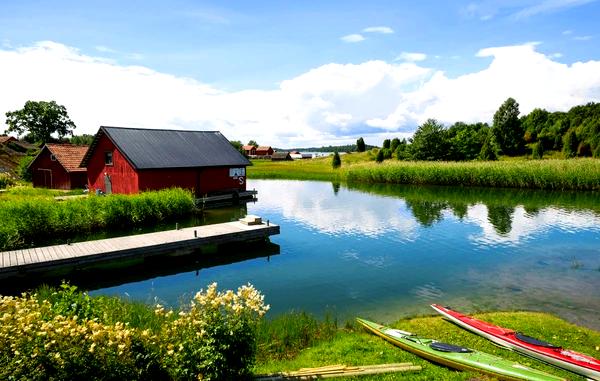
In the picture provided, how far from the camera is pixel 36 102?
9881cm

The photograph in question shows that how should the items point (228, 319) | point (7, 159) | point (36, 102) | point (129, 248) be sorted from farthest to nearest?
point (36, 102), point (7, 159), point (129, 248), point (228, 319)

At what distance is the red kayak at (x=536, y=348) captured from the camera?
8.70 m

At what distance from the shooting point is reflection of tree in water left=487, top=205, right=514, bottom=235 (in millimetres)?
26091

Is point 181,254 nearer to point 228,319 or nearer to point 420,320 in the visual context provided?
point 420,320

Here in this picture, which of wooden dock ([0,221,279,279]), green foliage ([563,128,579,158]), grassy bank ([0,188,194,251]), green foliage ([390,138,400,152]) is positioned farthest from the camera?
green foliage ([390,138,400,152])

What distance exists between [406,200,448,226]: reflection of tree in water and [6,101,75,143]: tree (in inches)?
3868

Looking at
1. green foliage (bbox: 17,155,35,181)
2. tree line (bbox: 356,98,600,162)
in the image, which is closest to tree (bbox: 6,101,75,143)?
green foliage (bbox: 17,155,35,181)

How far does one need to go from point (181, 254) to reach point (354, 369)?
13.7 meters

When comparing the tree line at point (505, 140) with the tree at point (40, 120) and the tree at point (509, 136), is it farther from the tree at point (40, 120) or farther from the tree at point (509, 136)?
the tree at point (40, 120)

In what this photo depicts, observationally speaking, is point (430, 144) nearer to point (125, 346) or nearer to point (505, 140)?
point (505, 140)

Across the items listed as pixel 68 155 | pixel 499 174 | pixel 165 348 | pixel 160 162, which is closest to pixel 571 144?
pixel 499 174

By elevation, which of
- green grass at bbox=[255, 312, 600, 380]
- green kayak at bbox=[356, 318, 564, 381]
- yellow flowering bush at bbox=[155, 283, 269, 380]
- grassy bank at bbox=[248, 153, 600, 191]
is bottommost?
green grass at bbox=[255, 312, 600, 380]

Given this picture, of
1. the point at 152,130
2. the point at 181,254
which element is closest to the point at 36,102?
the point at 152,130

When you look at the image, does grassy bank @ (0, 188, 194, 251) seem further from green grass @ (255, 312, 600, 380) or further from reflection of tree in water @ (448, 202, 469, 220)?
reflection of tree in water @ (448, 202, 469, 220)
